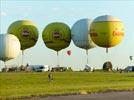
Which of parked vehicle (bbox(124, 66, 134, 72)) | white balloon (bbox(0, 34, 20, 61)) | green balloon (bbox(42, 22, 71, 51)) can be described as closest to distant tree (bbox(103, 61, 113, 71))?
green balloon (bbox(42, 22, 71, 51))

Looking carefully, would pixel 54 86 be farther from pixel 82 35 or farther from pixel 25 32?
pixel 25 32

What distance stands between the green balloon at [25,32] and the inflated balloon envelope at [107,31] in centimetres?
1528

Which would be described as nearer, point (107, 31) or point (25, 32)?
point (107, 31)

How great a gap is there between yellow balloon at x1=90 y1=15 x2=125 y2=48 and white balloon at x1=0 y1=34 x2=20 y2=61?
14785 millimetres

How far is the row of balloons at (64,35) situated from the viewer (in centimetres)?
8488

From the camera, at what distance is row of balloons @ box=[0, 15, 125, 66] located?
8488 centimetres

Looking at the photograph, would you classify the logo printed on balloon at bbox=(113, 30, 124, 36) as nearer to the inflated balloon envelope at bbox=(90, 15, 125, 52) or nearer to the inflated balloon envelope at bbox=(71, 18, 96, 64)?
the inflated balloon envelope at bbox=(90, 15, 125, 52)

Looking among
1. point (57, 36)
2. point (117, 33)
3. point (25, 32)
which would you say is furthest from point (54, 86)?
point (25, 32)

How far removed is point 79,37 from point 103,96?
2429 inches

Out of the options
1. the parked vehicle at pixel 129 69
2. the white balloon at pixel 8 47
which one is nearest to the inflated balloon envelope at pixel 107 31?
the white balloon at pixel 8 47

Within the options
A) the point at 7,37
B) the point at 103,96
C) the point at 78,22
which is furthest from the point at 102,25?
the point at 103,96

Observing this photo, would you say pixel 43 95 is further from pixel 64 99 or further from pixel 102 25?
pixel 102 25

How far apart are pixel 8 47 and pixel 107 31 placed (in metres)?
19.6

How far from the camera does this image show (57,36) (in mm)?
95188
